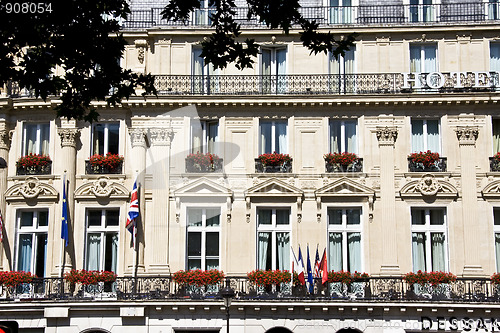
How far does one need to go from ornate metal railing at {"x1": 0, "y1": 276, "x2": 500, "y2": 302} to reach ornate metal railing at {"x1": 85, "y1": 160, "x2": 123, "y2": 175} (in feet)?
13.3

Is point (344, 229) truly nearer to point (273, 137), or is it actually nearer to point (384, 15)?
point (273, 137)

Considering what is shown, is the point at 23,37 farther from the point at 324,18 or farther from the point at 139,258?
the point at 324,18

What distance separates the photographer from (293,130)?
101 feet

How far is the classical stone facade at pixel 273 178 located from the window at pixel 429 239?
0.05 meters

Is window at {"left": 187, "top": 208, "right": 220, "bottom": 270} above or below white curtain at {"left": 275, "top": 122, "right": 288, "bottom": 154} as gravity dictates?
below

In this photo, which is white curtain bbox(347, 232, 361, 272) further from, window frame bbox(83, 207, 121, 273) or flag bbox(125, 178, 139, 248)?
window frame bbox(83, 207, 121, 273)

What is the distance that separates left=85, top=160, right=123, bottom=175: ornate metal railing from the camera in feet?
102

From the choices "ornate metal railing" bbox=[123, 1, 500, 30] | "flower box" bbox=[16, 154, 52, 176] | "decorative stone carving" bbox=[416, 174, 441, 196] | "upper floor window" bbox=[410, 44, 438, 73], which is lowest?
"decorative stone carving" bbox=[416, 174, 441, 196]

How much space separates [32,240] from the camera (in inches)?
1227

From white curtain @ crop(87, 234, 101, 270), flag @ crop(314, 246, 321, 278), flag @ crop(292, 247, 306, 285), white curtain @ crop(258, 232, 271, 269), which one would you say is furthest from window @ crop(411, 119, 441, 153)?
white curtain @ crop(87, 234, 101, 270)

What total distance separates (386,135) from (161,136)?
8.24 metres

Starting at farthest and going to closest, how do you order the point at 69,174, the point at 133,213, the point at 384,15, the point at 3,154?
the point at 384,15 < the point at 3,154 < the point at 69,174 < the point at 133,213

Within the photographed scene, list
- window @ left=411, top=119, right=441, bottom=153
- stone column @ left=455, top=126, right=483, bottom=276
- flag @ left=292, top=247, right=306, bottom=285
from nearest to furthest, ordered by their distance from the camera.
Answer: flag @ left=292, top=247, right=306, bottom=285 < stone column @ left=455, top=126, right=483, bottom=276 < window @ left=411, top=119, right=441, bottom=153

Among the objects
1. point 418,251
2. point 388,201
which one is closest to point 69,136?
point 388,201
